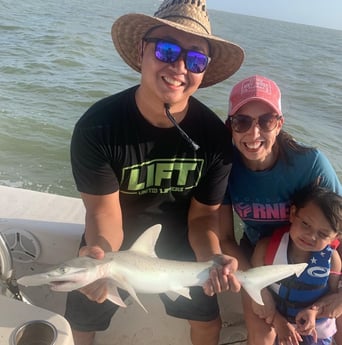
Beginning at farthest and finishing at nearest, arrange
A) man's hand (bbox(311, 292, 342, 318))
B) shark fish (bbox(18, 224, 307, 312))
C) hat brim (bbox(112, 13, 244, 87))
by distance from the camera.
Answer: man's hand (bbox(311, 292, 342, 318)) < hat brim (bbox(112, 13, 244, 87)) < shark fish (bbox(18, 224, 307, 312))

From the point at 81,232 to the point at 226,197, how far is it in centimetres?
82

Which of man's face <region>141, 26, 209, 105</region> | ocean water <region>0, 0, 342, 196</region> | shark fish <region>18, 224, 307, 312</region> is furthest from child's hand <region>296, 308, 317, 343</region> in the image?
ocean water <region>0, 0, 342, 196</region>

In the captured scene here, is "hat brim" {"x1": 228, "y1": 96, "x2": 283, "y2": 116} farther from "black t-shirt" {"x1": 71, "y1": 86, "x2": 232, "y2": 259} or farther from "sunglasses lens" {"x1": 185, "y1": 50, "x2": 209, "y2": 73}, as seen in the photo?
"sunglasses lens" {"x1": 185, "y1": 50, "x2": 209, "y2": 73}

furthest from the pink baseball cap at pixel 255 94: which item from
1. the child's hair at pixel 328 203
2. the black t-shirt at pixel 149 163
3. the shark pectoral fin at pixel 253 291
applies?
the shark pectoral fin at pixel 253 291

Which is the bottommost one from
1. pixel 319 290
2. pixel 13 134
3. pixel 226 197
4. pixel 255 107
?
pixel 13 134

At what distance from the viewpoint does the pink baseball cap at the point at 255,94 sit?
213 centimetres

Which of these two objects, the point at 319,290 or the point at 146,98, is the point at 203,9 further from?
the point at 319,290

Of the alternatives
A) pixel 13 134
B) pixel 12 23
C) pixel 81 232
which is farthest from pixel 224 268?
pixel 12 23

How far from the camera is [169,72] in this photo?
192 cm

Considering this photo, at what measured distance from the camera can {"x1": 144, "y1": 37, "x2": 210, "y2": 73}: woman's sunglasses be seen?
1913mm

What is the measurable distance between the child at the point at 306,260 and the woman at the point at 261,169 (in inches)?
2.8

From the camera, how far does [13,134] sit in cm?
642

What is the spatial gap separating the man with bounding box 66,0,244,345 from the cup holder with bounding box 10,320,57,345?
0.56 m

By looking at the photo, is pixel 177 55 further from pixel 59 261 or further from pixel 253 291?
pixel 59 261
